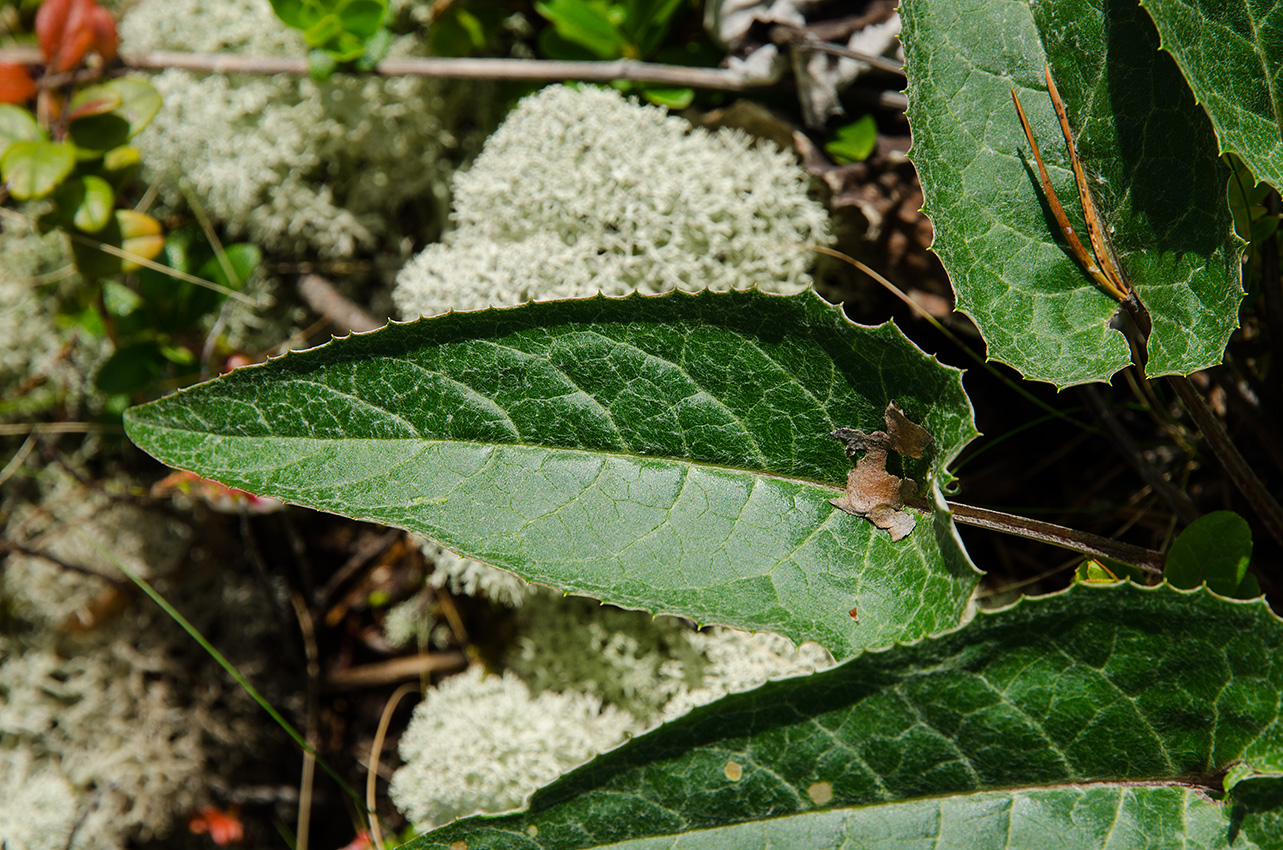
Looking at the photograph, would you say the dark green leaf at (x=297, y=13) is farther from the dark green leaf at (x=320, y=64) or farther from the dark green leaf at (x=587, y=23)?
the dark green leaf at (x=587, y=23)

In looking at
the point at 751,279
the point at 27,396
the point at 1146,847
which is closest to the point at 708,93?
the point at 751,279

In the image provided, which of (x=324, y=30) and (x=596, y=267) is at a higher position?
(x=324, y=30)

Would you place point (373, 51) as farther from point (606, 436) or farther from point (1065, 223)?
point (1065, 223)

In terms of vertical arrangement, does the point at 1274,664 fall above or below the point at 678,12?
below

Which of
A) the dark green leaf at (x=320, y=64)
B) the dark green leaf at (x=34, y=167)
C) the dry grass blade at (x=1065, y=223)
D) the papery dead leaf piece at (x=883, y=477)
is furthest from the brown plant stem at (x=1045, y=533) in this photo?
the dark green leaf at (x=34, y=167)

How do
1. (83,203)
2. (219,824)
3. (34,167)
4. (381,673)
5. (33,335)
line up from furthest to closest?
(33,335), (381,673), (219,824), (83,203), (34,167)

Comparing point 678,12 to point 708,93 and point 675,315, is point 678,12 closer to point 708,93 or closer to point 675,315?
point 708,93

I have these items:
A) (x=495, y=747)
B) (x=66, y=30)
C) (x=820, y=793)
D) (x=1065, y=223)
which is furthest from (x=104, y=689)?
(x=1065, y=223)
